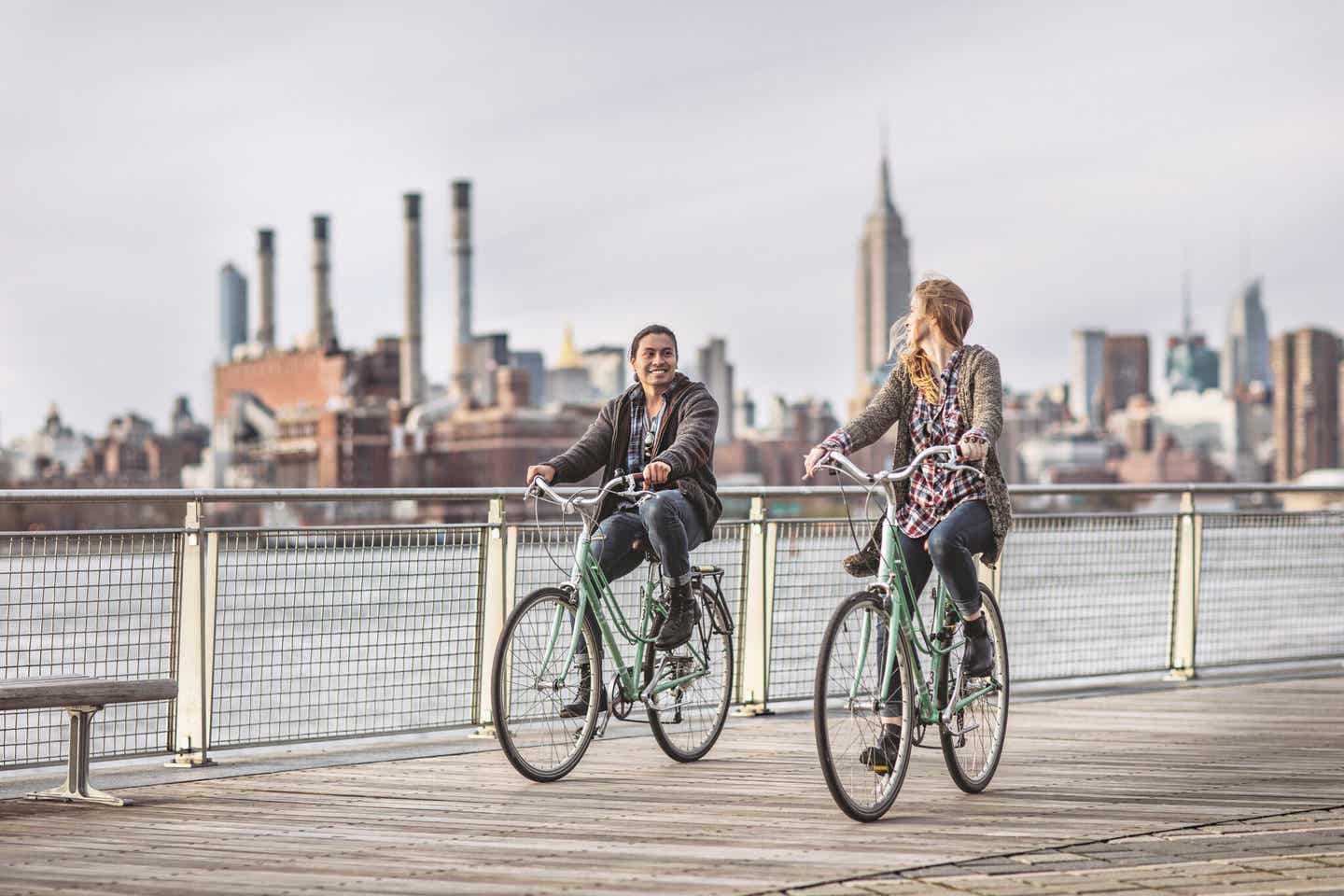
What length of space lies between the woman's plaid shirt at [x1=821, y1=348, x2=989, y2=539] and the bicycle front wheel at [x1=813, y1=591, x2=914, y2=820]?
346mm

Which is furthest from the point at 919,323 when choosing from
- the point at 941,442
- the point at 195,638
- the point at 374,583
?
the point at 195,638

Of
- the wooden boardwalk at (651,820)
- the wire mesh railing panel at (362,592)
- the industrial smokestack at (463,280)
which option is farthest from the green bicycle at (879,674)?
the industrial smokestack at (463,280)

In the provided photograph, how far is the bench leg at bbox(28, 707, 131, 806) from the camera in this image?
5.19m

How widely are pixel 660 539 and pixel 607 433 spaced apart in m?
0.49

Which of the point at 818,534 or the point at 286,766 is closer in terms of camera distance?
the point at 286,766

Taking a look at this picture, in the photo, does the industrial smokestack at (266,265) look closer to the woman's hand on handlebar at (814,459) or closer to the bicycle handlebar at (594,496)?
the bicycle handlebar at (594,496)

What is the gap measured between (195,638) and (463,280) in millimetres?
95479

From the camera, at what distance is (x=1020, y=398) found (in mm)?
186375

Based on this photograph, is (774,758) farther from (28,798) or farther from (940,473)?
(28,798)

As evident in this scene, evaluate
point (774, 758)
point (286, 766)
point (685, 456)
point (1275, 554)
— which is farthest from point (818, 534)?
point (1275, 554)

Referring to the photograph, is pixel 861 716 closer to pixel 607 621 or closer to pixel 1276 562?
pixel 607 621

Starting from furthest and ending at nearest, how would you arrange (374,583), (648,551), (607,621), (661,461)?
(374,583) < (648,551) < (607,621) < (661,461)

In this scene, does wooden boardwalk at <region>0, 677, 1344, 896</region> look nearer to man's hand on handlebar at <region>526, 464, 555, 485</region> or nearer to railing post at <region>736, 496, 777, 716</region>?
railing post at <region>736, 496, 777, 716</region>

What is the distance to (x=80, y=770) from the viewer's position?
17.2 ft
